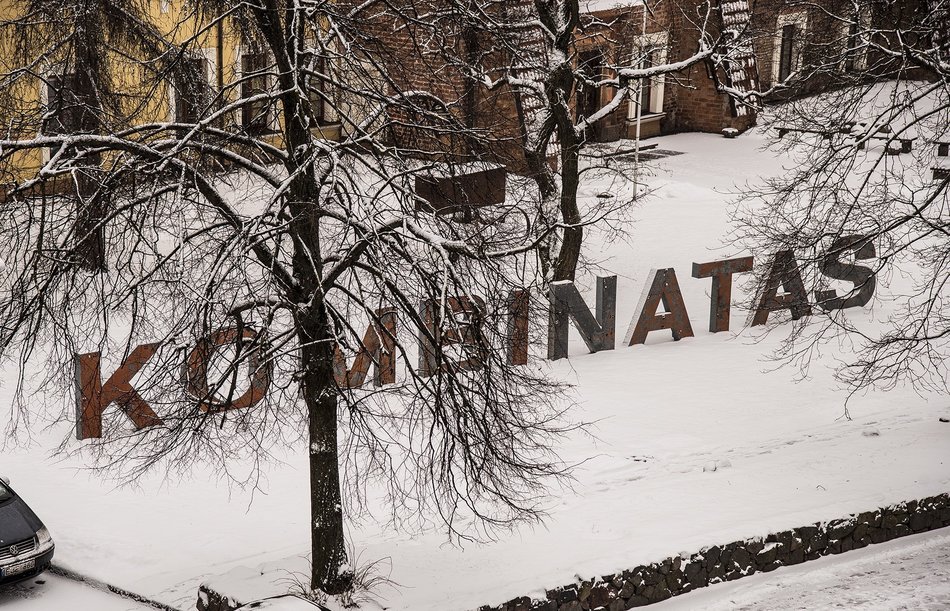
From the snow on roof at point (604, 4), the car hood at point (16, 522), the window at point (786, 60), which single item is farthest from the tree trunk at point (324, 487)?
the window at point (786, 60)

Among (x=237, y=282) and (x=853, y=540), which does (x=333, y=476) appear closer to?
(x=237, y=282)

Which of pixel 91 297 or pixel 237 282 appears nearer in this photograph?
pixel 237 282

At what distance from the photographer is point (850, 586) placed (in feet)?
43.5

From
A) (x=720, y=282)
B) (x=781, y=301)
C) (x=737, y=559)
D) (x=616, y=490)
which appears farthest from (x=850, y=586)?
(x=781, y=301)

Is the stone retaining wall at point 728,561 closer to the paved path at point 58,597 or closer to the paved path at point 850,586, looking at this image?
the paved path at point 850,586

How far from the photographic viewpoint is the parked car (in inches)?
492

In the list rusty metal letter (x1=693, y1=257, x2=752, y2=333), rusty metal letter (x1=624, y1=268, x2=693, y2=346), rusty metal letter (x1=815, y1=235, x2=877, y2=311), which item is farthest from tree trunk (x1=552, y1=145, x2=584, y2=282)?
rusty metal letter (x1=815, y1=235, x2=877, y2=311)

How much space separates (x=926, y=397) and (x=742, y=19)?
15888 mm

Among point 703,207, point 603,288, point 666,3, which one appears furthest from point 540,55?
point 666,3

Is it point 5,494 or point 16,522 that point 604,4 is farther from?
point 16,522

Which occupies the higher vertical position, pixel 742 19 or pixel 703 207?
pixel 742 19

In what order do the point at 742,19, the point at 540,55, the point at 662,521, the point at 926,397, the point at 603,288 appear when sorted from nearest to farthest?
the point at 662,521 → the point at 926,397 → the point at 603,288 → the point at 540,55 → the point at 742,19

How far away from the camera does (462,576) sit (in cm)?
1234

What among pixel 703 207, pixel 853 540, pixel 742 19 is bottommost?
pixel 853 540
